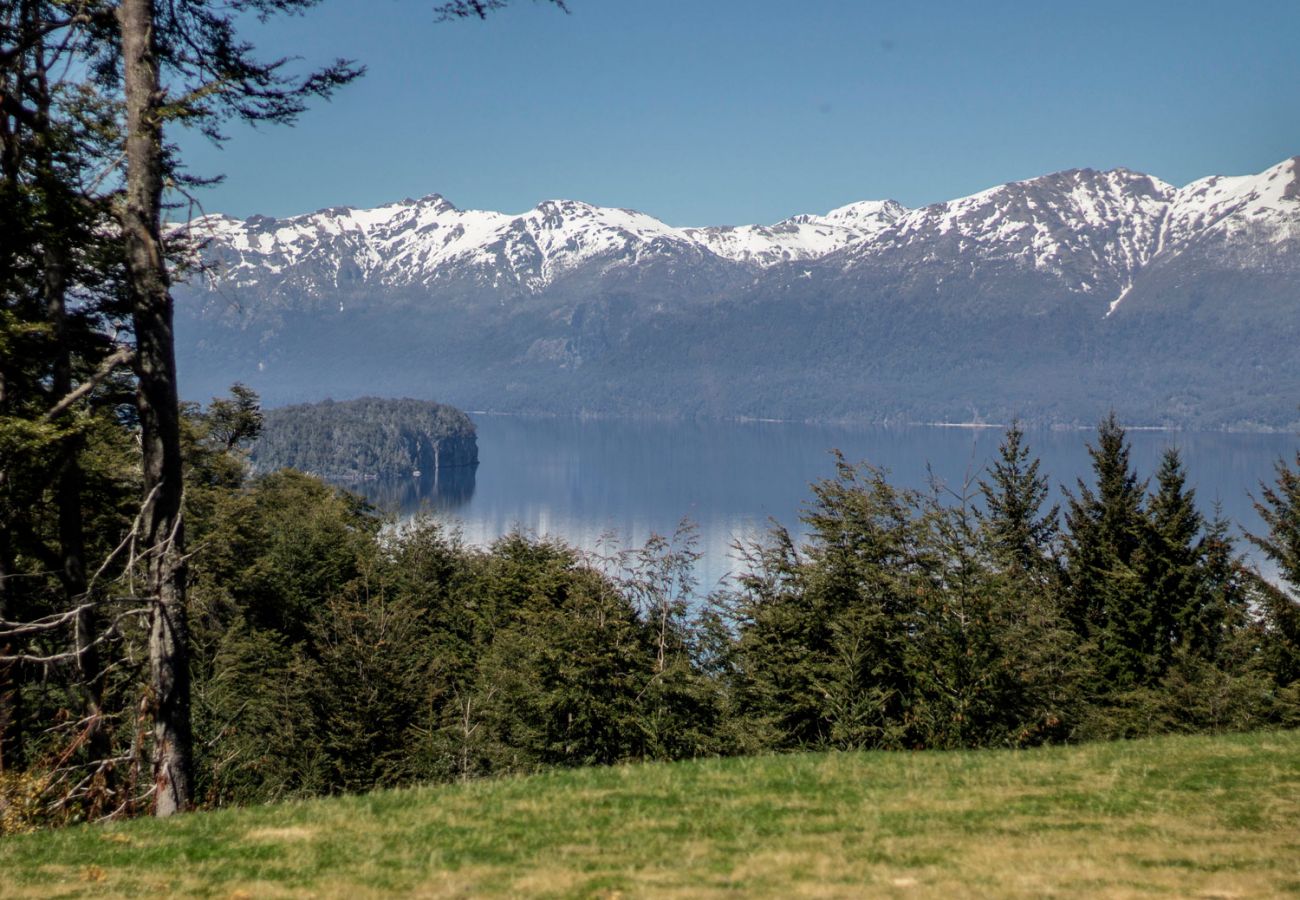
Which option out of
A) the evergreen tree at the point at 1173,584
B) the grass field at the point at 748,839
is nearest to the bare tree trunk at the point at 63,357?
the grass field at the point at 748,839

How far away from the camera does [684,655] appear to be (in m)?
28.2

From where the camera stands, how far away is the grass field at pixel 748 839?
25.4 ft

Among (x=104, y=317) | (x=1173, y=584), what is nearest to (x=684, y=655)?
(x=104, y=317)

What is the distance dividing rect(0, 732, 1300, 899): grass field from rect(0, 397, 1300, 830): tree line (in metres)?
2.59

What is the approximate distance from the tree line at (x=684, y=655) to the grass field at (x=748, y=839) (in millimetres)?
2587

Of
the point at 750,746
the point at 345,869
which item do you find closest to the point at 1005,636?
the point at 750,746

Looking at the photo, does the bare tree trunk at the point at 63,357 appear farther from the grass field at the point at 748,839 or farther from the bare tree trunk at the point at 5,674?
the grass field at the point at 748,839

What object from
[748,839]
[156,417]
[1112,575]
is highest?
[156,417]

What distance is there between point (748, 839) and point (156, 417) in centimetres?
740

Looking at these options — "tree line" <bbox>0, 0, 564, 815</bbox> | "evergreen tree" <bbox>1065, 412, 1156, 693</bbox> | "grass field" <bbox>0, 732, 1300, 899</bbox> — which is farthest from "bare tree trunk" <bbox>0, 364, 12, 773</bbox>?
"evergreen tree" <bbox>1065, 412, 1156, 693</bbox>

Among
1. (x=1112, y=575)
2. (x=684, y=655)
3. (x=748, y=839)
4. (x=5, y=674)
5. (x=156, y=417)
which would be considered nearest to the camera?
(x=748, y=839)

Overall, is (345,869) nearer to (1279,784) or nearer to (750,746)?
(1279,784)

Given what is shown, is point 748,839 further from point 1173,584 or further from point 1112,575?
point 1173,584

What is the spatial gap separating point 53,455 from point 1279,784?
14441 mm
